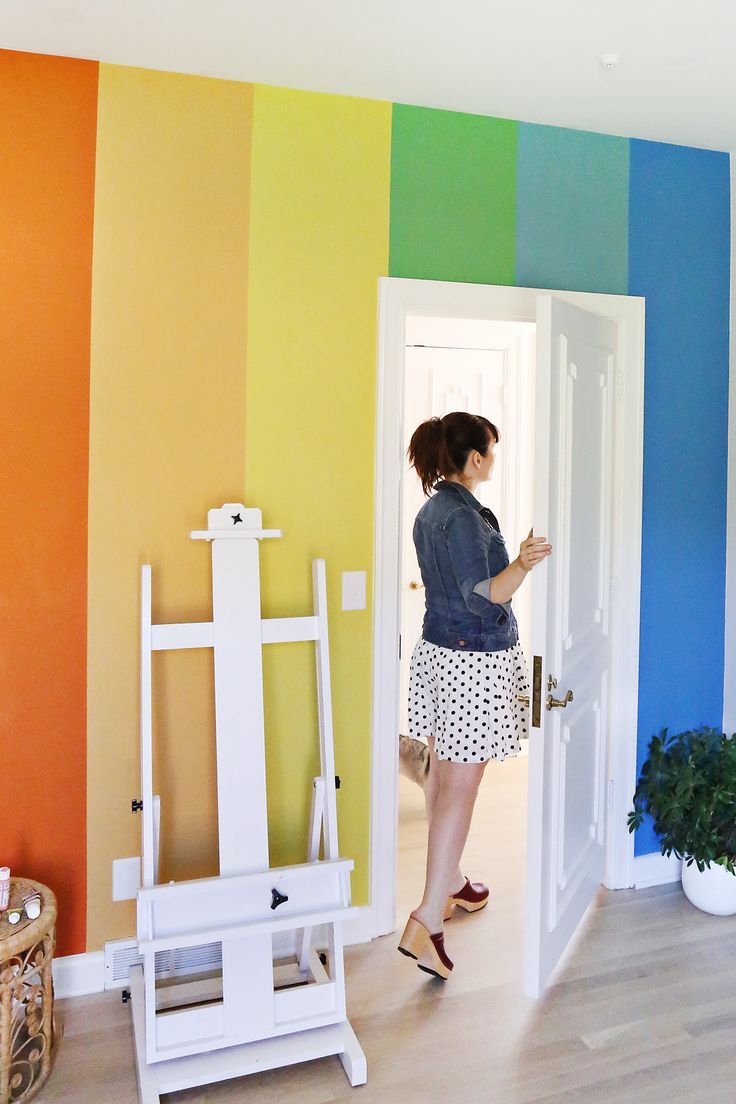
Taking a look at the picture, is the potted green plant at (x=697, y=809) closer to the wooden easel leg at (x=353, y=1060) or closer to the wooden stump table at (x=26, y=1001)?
the wooden easel leg at (x=353, y=1060)

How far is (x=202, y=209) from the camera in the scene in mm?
2469

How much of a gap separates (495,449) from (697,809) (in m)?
2.06

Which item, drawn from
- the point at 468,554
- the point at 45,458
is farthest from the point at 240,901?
the point at 45,458

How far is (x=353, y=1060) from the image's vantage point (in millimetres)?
2100

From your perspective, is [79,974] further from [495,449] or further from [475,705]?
[495,449]

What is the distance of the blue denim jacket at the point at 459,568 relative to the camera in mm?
2461

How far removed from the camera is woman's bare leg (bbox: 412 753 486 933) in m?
2.55

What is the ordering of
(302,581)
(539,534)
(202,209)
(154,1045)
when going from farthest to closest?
1. (302,581)
2. (202,209)
3. (539,534)
4. (154,1045)

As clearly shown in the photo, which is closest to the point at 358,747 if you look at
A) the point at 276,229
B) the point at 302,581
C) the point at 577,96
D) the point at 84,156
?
the point at 302,581

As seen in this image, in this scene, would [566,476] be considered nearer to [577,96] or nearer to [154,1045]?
[577,96]

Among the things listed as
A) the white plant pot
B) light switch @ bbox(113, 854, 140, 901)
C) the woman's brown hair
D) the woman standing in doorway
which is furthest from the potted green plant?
light switch @ bbox(113, 854, 140, 901)

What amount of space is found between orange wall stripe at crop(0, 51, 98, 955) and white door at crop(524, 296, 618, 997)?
1.21m

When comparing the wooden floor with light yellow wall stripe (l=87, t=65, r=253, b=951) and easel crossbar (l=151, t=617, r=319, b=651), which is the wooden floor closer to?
light yellow wall stripe (l=87, t=65, r=253, b=951)

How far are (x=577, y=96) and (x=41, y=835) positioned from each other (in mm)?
2536
